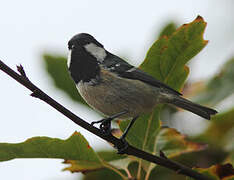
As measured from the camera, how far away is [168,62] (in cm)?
271

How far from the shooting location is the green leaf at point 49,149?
2.22 meters

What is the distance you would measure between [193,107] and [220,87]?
10.8 inches

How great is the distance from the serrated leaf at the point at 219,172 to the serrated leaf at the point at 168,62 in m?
0.43

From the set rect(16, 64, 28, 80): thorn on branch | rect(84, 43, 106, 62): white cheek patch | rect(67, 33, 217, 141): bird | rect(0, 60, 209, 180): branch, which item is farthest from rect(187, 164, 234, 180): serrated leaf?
rect(84, 43, 106, 62): white cheek patch

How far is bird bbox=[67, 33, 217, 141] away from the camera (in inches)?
111

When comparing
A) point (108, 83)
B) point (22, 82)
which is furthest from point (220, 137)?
point (22, 82)

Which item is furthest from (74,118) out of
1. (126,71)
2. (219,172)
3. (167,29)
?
(167,29)

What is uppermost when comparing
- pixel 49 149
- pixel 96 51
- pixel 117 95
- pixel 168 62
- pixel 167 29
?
pixel 167 29

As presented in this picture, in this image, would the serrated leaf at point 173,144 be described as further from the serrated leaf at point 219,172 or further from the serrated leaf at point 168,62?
the serrated leaf at point 219,172

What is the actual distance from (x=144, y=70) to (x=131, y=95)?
0.95 ft

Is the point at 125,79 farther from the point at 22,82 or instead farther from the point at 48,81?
the point at 22,82

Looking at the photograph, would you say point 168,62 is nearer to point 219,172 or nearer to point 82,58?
point 82,58

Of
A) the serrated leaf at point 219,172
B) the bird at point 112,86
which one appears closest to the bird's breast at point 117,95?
the bird at point 112,86

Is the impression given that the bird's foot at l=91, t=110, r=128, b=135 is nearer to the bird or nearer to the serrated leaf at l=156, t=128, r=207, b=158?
the bird
